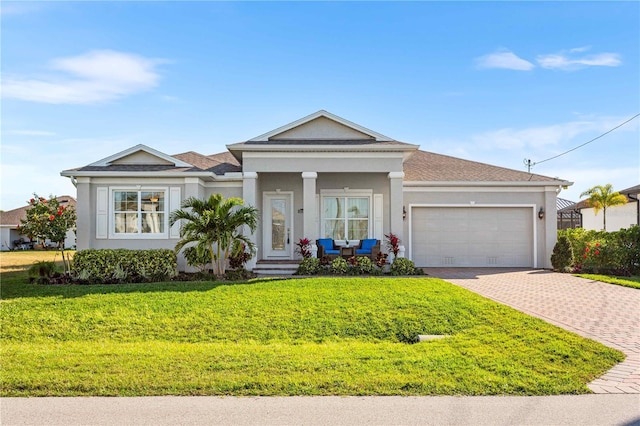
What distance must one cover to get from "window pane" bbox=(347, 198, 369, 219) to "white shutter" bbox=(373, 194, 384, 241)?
305 millimetres

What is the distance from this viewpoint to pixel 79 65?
519 inches

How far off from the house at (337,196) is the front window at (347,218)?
0.04 m

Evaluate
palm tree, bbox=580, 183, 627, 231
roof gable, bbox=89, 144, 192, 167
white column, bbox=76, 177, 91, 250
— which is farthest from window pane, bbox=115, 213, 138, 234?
palm tree, bbox=580, 183, 627, 231

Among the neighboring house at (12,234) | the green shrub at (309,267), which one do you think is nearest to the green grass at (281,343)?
the green shrub at (309,267)

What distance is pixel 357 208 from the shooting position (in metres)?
18.3

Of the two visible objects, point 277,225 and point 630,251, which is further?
point 277,225

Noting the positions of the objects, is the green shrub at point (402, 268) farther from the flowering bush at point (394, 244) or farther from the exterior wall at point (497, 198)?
the exterior wall at point (497, 198)

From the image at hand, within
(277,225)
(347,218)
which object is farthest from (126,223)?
(347,218)

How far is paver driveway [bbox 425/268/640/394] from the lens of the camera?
251 inches

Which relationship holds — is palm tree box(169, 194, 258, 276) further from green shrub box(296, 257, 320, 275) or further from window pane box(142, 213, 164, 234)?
green shrub box(296, 257, 320, 275)

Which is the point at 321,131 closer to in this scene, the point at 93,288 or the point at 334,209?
the point at 334,209

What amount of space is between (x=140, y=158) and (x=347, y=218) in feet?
25.4

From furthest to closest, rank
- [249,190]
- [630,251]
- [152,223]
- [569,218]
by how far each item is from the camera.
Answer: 1. [569,218]
2. [630,251]
3. [249,190]
4. [152,223]

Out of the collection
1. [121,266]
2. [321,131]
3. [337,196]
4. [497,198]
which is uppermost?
[321,131]
